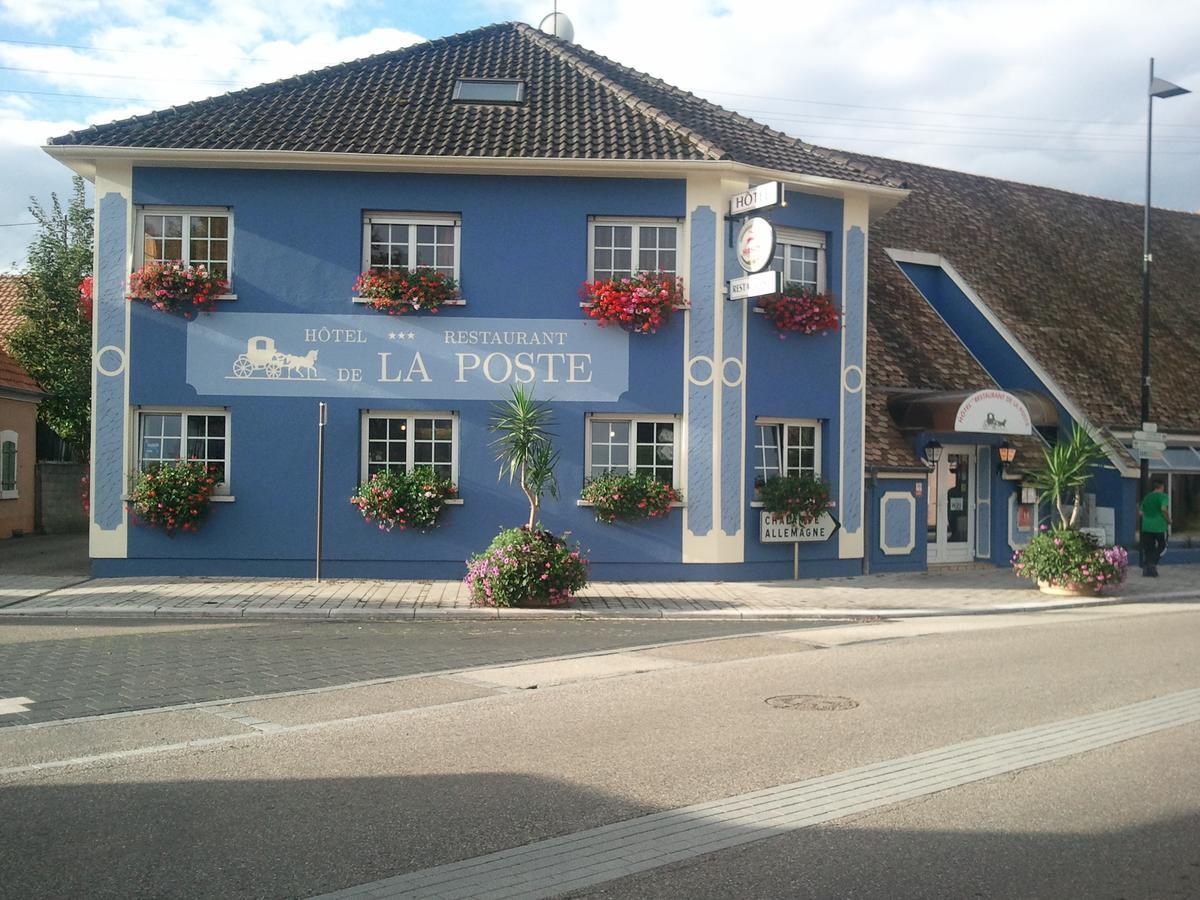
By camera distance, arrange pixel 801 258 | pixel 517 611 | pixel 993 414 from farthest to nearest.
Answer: pixel 993 414
pixel 801 258
pixel 517 611

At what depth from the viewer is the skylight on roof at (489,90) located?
19.7 metres

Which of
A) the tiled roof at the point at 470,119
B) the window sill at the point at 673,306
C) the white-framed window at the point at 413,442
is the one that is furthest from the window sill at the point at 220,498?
the window sill at the point at 673,306

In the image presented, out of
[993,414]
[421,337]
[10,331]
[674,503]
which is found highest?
[10,331]

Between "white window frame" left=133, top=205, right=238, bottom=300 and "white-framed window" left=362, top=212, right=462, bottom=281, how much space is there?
201 cm

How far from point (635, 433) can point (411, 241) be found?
4586 mm

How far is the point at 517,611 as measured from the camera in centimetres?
1505

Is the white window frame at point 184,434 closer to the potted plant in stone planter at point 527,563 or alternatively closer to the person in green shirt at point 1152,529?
the potted plant in stone planter at point 527,563

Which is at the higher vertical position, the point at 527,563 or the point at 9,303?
the point at 9,303

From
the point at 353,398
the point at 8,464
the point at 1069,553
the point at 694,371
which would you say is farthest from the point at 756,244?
the point at 8,464

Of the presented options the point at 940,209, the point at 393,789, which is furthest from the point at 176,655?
the point at 940,209

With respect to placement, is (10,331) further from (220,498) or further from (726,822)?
(726,822)

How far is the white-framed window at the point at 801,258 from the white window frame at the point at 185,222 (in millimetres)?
8493

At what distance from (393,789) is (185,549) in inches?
490

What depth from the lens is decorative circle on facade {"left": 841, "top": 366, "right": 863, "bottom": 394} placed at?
19438 mm
